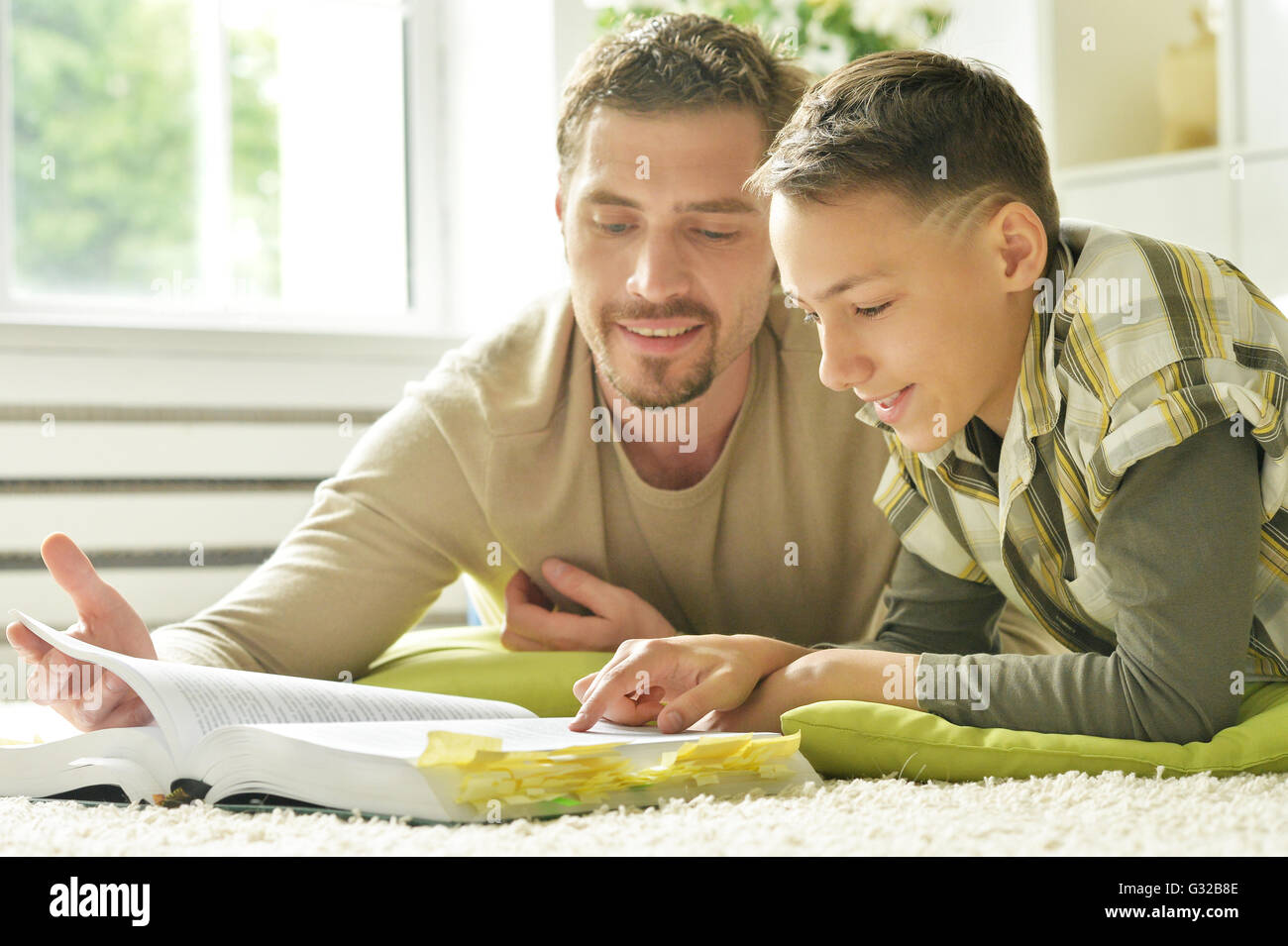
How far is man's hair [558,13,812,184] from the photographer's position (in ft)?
4.23

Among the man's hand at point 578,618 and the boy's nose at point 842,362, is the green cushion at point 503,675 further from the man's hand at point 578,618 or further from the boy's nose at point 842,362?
the boy's nose at point 842,362

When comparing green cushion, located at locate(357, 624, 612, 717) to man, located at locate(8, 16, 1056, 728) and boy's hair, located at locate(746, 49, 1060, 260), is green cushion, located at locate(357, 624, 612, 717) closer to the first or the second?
man, located at locate(8, 16, 1056, 728)

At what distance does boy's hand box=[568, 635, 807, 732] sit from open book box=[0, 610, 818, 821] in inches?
1.1

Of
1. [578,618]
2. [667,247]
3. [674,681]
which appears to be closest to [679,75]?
[667,247]

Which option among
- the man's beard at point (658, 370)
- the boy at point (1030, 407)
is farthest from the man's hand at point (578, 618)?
the boy at point (1030, 407)

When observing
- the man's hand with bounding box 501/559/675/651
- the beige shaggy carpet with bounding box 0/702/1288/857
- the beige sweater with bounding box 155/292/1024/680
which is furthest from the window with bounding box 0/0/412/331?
the beige shaggy carpet with bounding box 0/702/1288/857

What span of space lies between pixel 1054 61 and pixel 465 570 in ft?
5.49

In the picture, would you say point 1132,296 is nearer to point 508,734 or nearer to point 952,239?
point 952,239

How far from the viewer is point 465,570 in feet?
4.61

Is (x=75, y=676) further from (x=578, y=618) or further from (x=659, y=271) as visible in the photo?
(x=659, y=271)

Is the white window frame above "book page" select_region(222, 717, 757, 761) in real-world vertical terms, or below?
above

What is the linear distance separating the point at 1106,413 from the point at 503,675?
2.01ft
